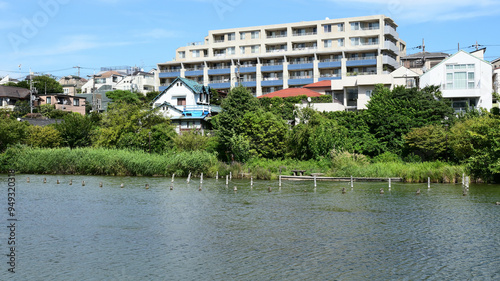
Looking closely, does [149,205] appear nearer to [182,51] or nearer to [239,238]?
[239,238]

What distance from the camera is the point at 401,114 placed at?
6044 cm

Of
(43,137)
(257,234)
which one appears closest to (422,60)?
(43,137)

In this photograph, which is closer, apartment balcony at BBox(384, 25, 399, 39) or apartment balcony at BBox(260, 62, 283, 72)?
apartment balcony at BBox(384, 25, 399, 39)

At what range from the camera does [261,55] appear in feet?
348

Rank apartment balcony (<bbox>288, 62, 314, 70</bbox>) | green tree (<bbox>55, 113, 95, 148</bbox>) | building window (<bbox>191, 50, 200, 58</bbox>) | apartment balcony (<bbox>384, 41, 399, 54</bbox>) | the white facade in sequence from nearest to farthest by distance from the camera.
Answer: green tree (<bbox>55, 113, 95, 148</bbox>) → the white facade → apartment balcony (<bbox>384, 41, 399, 54</bbox>) → apartment balcony (<bbox>288, 62, 314, 70</bbox>) → building window (<bbox>191, 50, 200, 58</bbox>)

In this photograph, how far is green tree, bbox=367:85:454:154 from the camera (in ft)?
195

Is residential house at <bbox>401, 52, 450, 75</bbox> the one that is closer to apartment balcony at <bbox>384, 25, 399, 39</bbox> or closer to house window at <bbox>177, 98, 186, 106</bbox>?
apartment balcony at <bbox>384, 25, 399, 39</bbox>

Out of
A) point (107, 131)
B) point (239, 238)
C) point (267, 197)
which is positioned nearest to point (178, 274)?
point (239, 238)

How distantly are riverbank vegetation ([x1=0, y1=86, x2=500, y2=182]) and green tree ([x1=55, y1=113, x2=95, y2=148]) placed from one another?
1.08 metres

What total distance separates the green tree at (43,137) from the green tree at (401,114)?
42336 mm

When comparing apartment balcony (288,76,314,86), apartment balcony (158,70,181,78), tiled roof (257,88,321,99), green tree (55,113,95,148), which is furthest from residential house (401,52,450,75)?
green tree (55,113,95,148)

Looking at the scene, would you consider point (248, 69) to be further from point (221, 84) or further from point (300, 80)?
point (300, 80)

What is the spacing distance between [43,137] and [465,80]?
56.8m

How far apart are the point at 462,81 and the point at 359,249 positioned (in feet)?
162
